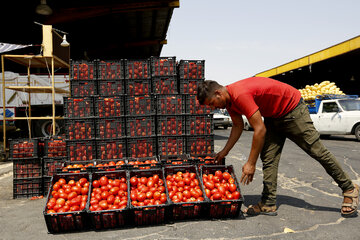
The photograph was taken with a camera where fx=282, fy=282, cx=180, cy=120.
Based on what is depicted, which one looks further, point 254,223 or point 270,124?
point 270,124

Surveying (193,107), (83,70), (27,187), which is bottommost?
(27,187)

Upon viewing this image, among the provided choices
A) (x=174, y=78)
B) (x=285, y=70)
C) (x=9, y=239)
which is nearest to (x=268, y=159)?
(x=174, y=78)

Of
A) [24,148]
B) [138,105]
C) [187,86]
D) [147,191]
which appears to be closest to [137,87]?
[138,105]

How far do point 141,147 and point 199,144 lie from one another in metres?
1.21

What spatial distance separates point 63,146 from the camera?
5.61 meters

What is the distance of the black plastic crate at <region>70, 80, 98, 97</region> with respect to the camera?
19.7 feet

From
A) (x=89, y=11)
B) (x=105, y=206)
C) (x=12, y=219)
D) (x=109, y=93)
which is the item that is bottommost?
(x=12, y=219)

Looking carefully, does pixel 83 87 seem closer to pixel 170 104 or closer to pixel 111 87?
pixel 111 87

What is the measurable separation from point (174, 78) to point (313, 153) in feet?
11.0

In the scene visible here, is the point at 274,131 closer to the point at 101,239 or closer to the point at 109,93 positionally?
the point at 101,239

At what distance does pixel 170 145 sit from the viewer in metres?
5.80

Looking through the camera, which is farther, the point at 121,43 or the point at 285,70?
the point at 285,70

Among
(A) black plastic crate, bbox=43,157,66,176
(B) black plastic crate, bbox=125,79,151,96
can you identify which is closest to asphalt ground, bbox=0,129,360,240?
(A) black plastic crate, bbox=43,157,66,176

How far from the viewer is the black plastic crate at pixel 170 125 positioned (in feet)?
19.0
